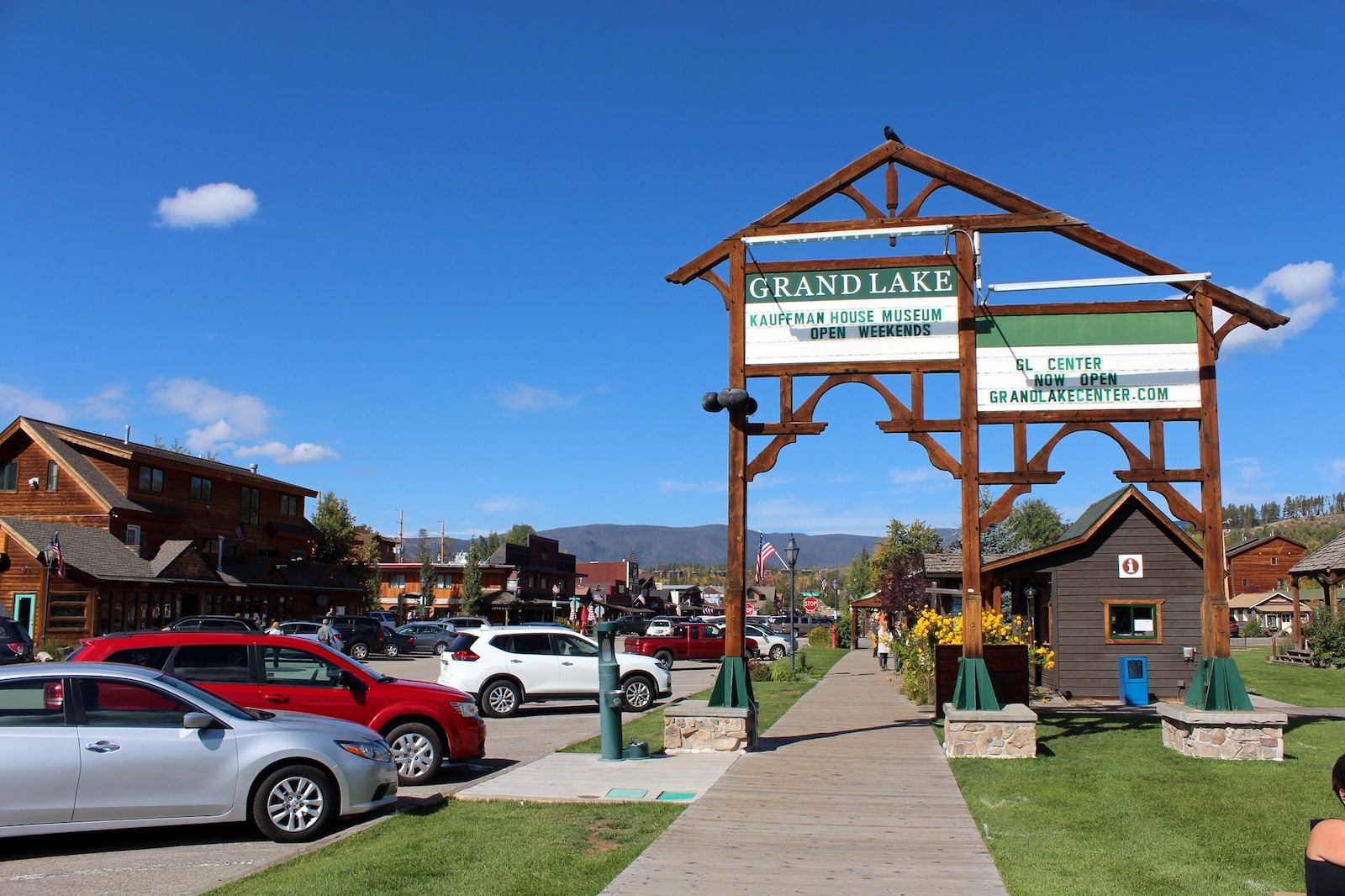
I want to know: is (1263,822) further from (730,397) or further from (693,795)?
(730,397)

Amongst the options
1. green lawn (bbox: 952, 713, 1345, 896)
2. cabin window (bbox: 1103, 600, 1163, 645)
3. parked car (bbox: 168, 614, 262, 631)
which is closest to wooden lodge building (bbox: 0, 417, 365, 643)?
parked car (bbox: 168, 614, 262, 631)

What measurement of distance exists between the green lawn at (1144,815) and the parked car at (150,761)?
5.31 meters

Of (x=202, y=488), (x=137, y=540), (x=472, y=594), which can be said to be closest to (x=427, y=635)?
(x=137, y=540)

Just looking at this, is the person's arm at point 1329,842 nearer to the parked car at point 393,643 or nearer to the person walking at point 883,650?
the person walking at point 883,650

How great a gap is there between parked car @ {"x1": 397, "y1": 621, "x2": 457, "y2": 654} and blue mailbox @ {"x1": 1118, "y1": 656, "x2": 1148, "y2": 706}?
27.9 meters

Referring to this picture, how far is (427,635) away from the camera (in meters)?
44.8

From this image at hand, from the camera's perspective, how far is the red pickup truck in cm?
3638

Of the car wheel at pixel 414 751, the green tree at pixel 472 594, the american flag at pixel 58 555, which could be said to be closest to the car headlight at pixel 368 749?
the car wheel at pixel 414 751

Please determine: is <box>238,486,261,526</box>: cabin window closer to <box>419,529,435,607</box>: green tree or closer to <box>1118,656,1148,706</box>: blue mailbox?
<box>419,529,435,607</box>: green tree

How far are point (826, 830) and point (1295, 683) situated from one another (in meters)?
23.6

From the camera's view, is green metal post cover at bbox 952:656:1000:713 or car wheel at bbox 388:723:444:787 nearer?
car wheel at bbox 388:723:444:787

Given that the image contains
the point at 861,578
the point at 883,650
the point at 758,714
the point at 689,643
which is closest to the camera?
the point at 758,714

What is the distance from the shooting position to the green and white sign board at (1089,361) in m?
13.5

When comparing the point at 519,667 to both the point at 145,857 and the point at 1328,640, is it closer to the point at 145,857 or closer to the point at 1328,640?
the point at 145,857
